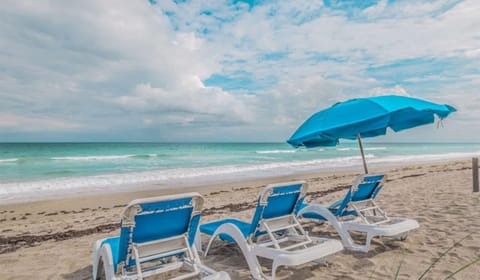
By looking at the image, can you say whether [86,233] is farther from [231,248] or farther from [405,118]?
[405,118]

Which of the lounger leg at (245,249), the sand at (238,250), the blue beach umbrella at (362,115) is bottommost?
the sand at (238,250)

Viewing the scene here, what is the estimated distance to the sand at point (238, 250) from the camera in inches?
148

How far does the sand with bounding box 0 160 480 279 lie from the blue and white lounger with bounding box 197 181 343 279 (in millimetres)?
298

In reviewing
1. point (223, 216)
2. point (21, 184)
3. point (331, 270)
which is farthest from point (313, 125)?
point (21, 184)

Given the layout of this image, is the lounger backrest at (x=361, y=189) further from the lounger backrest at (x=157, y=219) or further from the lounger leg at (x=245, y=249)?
the lounger backrest at (x=157, y=219)

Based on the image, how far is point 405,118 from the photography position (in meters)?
5.07

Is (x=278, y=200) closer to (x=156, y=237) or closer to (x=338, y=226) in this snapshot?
(x=338, y=226)

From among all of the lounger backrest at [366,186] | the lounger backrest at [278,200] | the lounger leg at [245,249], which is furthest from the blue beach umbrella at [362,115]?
the lounger leg at [245,249]

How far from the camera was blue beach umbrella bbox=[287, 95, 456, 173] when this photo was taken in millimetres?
4137

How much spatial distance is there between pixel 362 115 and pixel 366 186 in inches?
45.2

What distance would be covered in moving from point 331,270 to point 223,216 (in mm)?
4024

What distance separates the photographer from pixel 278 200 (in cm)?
380

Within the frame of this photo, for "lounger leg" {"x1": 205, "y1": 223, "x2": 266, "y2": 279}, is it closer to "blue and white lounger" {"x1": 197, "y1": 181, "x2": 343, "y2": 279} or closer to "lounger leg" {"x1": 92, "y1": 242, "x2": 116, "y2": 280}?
"blue and white lounger" {"x1": 197, "y1": 181, "x2": 343, "y2": 279}

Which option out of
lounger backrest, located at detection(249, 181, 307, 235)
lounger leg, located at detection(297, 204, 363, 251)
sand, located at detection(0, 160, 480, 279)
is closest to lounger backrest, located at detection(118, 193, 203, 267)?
lounger backrest, located at detection(249, 181, 307, 235)
